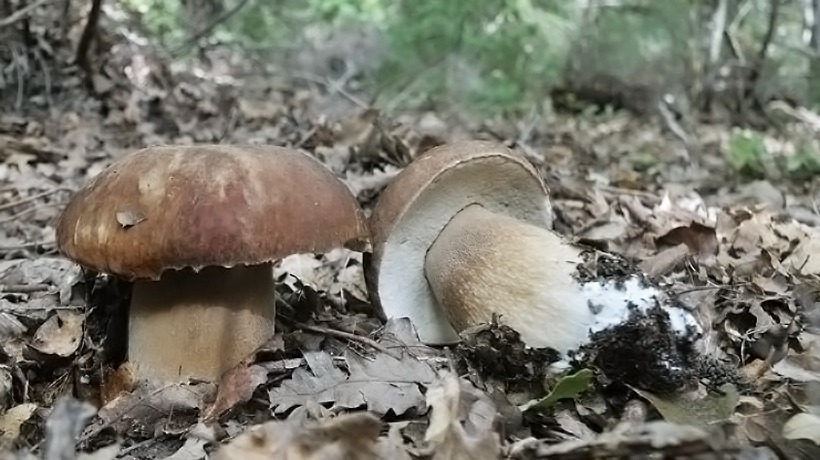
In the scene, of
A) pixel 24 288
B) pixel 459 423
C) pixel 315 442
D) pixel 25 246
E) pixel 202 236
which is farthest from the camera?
pixel 25 246

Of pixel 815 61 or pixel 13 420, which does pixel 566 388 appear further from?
pixel 815 61

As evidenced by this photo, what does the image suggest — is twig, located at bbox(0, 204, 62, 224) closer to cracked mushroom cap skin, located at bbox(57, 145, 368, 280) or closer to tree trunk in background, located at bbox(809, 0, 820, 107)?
cracked mushroom cap skin, located at bbox(57, 145, 368, 280)

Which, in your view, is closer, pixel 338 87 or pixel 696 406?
pixel 696 406

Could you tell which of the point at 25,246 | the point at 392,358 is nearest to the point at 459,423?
the point at 392,358

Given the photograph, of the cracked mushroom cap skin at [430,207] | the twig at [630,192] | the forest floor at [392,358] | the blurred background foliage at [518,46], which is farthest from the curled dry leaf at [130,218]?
the blurred background foliage at [518,46]

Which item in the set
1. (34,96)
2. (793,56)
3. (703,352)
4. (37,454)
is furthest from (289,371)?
(793,56)

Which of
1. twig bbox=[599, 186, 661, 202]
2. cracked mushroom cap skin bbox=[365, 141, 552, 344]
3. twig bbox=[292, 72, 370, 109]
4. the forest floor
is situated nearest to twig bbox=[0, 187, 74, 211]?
the forest floor

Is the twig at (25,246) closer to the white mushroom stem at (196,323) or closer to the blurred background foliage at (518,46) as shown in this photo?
the white mushroom stem at (196,323)
